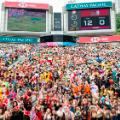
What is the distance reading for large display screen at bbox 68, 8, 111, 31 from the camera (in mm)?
73375

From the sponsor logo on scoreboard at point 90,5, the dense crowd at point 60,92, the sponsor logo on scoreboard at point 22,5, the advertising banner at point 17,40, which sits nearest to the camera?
the dense crowd at point 60,92

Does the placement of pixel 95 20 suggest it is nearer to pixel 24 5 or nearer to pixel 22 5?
pixel 24 5

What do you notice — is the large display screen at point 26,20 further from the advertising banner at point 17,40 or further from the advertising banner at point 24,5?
the advertising banner at point 17,40

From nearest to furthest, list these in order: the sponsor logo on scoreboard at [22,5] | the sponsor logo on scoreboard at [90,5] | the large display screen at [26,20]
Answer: the large display screen at [26,20] → the sponsor logo on scoreboard at [90,5] → the sponsor logo on scoreboard at [22,5]

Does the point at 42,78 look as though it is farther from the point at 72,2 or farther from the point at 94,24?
the point at 72,2

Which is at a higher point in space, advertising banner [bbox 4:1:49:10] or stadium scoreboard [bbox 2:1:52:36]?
advertising banner [bbox 4:1:49:10]

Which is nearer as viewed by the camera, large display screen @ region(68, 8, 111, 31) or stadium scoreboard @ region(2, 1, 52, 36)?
large display screen @ region(68, 8, 111, 31)

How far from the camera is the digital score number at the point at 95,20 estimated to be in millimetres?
73375

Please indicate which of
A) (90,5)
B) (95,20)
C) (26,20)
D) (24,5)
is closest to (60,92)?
(95,20)

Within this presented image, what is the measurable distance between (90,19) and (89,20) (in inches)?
13.5

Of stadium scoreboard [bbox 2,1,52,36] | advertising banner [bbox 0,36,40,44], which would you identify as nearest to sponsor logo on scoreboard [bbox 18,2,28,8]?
stadium scoreboard [bbox 2,1,52,36]

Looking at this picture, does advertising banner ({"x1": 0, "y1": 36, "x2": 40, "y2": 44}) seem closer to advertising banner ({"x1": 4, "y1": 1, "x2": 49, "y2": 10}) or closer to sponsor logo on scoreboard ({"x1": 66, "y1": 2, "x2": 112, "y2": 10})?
sponsor logo on scoreboard ({"x1": 66, "y1": 2, "x2": 112, "y2": 10})

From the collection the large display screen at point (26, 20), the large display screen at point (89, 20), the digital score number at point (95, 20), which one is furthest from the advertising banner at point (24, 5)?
the digital score number at point (95, 20)

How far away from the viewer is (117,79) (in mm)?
24156
